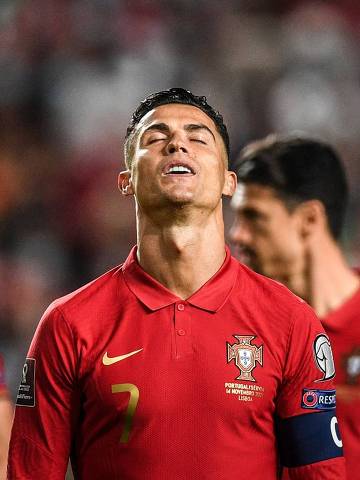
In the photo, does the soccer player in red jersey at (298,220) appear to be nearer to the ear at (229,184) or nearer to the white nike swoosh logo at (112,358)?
the ear at (229,184)

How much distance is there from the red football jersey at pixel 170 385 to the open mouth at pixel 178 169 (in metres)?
0.30

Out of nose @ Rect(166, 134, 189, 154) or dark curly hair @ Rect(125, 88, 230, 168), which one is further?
dark curly hair @ Rect(125, 88, 230, 168)

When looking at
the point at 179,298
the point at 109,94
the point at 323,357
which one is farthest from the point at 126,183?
the point at 109,94

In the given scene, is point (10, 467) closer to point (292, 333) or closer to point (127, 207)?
point (292, 333)

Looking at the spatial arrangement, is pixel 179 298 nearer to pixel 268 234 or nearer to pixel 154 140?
pixel 154 140

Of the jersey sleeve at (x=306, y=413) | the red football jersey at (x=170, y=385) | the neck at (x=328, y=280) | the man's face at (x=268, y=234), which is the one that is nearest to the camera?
the red football jersey at (x=170, y=385)

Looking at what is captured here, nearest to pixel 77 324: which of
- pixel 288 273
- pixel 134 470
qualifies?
pixel 134 470

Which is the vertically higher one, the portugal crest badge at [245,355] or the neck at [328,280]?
the neck at [328,280]

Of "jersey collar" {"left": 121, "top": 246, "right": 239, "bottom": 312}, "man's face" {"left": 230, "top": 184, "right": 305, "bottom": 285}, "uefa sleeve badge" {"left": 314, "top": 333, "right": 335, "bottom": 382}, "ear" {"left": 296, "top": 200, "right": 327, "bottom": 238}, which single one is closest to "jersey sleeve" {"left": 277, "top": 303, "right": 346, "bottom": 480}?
"uefa sleeve badge" {"left": 314, "top": 333, "right": 335, "bottom": 382}

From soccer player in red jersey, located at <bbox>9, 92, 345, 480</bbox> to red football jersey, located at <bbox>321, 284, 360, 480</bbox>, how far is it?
0.77 metres

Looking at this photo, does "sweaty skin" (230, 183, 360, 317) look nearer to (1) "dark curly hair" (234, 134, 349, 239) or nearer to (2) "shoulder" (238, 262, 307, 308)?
(1) "dark curly hair" (234, 134, 349, 239)

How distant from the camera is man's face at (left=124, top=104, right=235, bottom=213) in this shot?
2.69 m

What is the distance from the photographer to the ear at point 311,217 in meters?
4.23

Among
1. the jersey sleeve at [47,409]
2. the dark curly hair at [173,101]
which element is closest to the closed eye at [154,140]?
the dark curly hair at [173,101]
